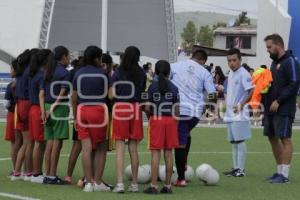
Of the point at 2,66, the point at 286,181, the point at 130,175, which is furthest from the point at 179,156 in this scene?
the point at 2,66

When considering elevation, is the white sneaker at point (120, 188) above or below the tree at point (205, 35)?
below

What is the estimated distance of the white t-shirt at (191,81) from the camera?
11625 millimetres

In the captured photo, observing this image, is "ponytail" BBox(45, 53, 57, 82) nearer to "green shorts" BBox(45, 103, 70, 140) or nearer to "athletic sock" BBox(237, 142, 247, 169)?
"green shorts" BBox(45, 103, 70, 140)

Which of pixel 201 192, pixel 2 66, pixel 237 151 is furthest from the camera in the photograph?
pixel 2 66

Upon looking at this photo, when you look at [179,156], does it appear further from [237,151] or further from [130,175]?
[237,151]

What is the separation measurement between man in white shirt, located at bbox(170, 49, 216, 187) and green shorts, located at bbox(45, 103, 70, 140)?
1.59 m

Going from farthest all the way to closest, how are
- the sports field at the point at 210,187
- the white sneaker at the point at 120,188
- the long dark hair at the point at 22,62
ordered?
the long dark hair at the point at 22,62, the white sneaker at the point at 120,188, the sports field at the point at 210,187

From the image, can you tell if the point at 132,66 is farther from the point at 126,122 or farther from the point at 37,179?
the point at 37,179

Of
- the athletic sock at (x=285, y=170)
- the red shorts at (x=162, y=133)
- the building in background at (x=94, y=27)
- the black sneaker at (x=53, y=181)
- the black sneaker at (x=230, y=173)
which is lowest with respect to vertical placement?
the black sneaker at (x=53, y=181)

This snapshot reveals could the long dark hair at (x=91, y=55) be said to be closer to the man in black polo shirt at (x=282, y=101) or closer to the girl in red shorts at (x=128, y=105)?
the girl in red shorts at (x=128, y=105)

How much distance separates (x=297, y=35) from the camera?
47438 millimetres

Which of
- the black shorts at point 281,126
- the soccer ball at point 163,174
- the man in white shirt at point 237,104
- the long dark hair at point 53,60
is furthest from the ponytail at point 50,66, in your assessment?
the black shorts at point 281,126

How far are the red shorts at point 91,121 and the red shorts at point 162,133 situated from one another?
637mm

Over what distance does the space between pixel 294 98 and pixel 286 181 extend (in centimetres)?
121
